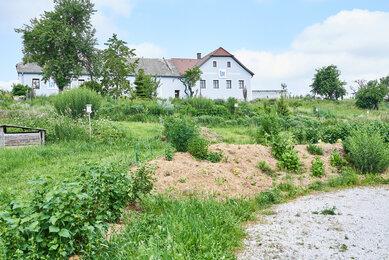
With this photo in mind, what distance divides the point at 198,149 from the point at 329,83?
3802 centimetres

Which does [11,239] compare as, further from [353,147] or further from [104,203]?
[353,147]

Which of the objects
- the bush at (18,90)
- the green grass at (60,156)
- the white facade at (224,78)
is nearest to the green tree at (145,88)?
the white facade at (224,78)

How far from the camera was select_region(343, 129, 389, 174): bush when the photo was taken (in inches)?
255

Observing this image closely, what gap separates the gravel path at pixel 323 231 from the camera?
124 inches

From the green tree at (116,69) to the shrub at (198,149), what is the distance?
18.8 metres

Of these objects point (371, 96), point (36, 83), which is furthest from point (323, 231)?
point (36, 83)

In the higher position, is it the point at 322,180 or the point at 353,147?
the point at 353,147

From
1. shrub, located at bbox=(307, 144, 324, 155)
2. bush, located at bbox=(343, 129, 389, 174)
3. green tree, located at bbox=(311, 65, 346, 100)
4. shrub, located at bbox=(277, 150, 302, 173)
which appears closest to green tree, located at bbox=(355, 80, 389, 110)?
green tree, located at bbox=(311, 65, 346, 100)

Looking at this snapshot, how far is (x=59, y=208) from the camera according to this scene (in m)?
2.46

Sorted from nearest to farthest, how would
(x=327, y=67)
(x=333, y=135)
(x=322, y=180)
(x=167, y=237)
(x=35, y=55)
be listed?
(x=167, y=237)
(x=322, y=180)
(x=333, y=135)
(x=35, y=55)
(x=327, y=67)

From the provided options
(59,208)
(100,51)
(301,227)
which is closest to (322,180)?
(301,227)

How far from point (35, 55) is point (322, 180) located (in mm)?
25019

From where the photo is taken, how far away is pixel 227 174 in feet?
18.0

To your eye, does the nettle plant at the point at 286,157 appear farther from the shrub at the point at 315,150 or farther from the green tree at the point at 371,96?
the green tree at the point at 371,96
